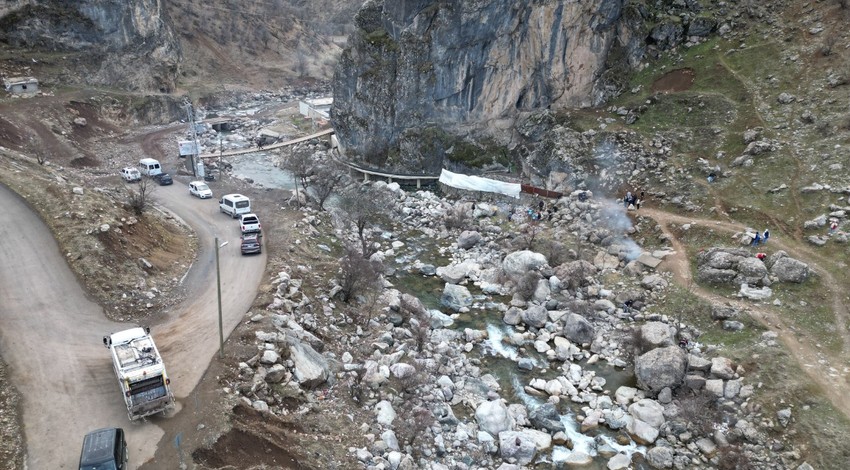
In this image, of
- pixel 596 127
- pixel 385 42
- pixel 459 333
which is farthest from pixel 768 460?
pixel 385 42

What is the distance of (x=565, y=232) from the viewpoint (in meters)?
41.6

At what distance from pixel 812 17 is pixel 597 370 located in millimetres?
39583

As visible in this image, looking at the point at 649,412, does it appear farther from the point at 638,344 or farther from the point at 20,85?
the point at 20,85

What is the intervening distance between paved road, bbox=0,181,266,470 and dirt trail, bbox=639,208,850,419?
83.4 ft

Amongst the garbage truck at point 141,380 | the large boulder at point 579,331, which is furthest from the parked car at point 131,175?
the large boulder at point 579,331

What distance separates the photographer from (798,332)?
26.8 meters

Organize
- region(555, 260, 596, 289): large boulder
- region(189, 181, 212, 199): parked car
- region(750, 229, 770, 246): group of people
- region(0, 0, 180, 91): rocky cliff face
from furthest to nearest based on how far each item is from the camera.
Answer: region(0, 0, 180, 91): rocky cliff face → region(189, 181, 212, 199): parked car → region(555, 260, 596, 289): large boulder → region(750, 229, 770, 246): group of people

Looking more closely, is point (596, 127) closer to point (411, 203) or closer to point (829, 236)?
point (411, 203)

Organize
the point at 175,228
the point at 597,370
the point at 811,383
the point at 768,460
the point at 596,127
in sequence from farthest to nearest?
the point at 596,127
the point at 175,228
the point at 597,370
the point at 811,383
the point at 768,460

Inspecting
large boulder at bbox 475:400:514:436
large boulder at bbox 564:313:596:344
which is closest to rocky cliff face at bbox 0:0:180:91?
large boulder at bbox 564:313:596:344

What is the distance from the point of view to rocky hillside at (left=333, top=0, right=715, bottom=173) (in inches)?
2064

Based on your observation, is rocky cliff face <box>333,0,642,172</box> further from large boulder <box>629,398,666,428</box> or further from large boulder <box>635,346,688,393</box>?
large boulder <box>629,398,666,428</box>

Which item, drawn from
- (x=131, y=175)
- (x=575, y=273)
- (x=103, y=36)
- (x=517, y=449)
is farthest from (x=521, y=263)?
(x=103, y=36)

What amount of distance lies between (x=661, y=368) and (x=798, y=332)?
7477 mm
